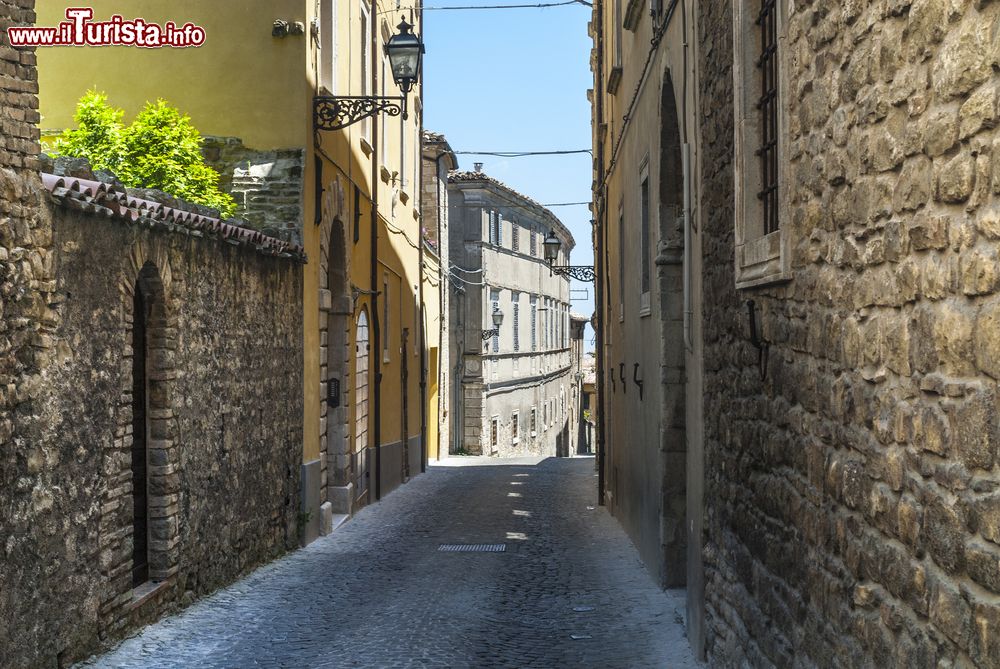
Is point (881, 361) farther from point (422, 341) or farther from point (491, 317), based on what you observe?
point (491, 317)

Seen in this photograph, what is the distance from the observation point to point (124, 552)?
7.40m

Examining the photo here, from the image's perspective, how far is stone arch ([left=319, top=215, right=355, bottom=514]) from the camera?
49.2ft

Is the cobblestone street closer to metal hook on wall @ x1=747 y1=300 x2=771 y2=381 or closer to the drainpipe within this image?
metal hook on wall @ x1=747 y1=300 x2=771 y2=381

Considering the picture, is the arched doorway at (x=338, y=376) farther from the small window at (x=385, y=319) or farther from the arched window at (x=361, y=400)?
the small window at (x=385, y=319)

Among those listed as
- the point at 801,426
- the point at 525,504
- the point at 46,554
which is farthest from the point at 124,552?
the point at 525,504

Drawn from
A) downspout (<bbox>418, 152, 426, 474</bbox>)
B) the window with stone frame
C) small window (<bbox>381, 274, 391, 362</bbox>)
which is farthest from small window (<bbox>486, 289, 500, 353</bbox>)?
the window with stone frame

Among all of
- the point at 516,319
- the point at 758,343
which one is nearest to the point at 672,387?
the point at 758,343

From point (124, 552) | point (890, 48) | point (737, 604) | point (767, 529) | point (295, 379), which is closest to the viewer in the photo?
point (890, 48)

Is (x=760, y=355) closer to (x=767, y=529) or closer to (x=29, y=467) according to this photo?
(x=767, y=529)

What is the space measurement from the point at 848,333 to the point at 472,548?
8.84 meters

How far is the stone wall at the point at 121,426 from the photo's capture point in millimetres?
6012

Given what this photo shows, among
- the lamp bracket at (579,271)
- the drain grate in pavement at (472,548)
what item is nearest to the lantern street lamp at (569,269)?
the lamp bracket at (579,271)

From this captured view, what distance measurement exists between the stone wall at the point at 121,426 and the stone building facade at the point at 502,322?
23.5 metres

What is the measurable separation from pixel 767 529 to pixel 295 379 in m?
7.62
